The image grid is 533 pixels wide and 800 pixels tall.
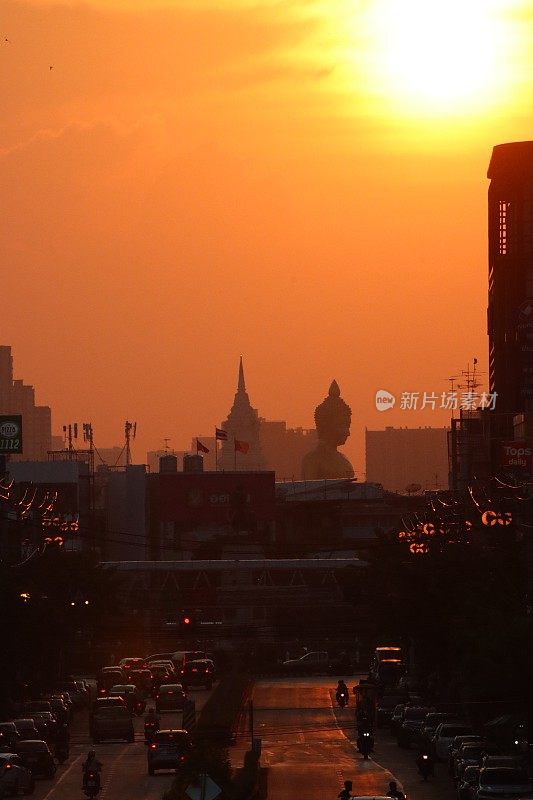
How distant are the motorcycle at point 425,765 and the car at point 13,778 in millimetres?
15584

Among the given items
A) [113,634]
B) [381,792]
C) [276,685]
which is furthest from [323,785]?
[113,634]

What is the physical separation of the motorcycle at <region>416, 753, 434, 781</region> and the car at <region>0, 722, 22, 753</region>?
671 inches

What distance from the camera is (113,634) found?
170 m

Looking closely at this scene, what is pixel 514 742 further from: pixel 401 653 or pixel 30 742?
pixel 401 653

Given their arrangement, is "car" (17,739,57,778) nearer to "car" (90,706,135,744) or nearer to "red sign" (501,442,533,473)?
"car" (90,706,135,744)

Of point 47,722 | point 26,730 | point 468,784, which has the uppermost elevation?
point 468,784

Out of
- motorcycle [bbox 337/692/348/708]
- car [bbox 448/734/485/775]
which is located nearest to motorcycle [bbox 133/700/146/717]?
motorcycle [bbox 337/692/348/708]

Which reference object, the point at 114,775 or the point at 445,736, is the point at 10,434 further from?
the point at 114,775

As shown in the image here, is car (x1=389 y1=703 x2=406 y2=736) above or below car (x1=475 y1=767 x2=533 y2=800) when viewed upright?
below

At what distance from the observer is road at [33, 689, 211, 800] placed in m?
69.7

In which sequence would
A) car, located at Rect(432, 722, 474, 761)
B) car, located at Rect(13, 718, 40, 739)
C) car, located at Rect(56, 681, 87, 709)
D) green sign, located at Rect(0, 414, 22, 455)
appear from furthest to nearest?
1. green sign, located at Rect(0, 414, 22, 455)
2. car, located at Rect(56, 681, 87, 709)
3. car, located at Rect(13, 718, 40, 739)
4. car, located at Rect(432, 722, 474, 761)

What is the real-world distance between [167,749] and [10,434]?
108293mm

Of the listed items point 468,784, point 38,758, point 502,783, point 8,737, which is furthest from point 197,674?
point 502,783

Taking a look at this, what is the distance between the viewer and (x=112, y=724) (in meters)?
95.4
